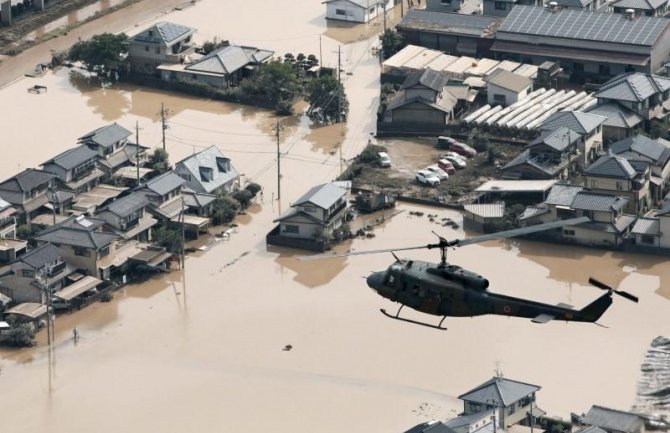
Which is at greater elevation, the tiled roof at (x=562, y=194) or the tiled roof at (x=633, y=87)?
the tiled roof at (x=633, y=87)

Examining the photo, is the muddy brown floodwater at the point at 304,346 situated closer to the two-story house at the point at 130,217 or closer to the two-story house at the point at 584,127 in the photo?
the two-story house at the point at 130,217

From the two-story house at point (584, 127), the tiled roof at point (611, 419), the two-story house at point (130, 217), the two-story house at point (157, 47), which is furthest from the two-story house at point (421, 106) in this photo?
the tiled roof at point (611, 419)

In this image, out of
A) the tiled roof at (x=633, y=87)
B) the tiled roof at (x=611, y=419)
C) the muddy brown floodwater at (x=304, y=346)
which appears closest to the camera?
the tiled roof at (x=611, y=419)

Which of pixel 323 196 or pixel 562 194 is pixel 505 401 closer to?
pixel 562 194

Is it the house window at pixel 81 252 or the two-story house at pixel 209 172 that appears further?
the two-story house at pixel 209 172

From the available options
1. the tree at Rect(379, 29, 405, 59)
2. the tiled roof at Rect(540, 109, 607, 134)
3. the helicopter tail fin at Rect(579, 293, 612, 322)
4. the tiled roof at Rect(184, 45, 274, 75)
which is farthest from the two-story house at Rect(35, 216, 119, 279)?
the tree at Rect(379, 29, 405, 59)

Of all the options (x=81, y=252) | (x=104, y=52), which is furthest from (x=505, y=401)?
(x=104, y=52)

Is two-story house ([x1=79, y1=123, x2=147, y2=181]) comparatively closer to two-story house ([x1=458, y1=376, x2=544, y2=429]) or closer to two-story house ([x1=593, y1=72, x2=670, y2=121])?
two-story house ([x1=593, y1=72, x2=670, y2=121])
